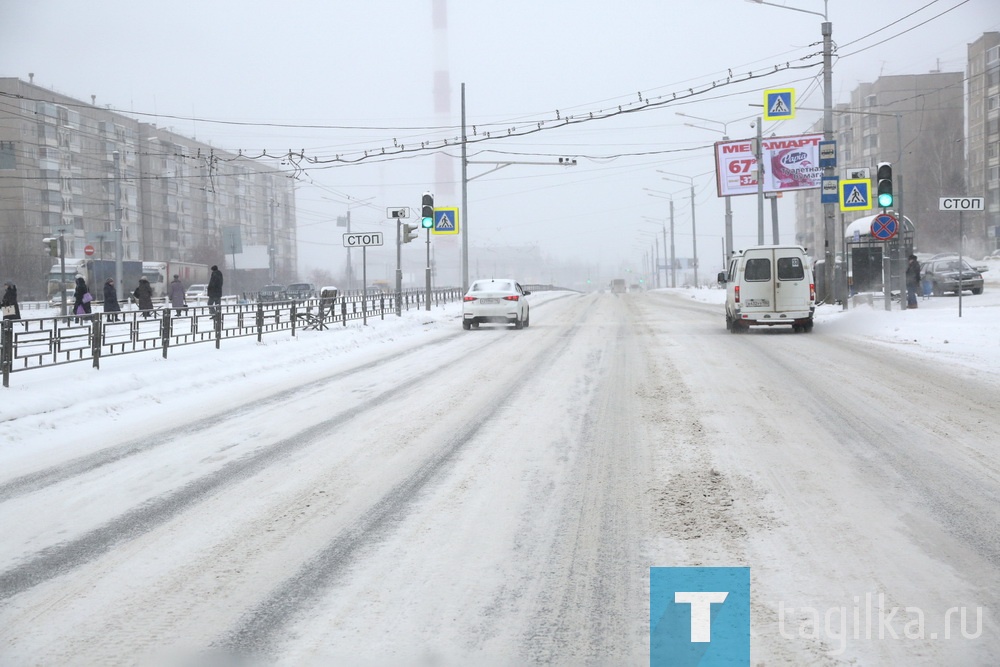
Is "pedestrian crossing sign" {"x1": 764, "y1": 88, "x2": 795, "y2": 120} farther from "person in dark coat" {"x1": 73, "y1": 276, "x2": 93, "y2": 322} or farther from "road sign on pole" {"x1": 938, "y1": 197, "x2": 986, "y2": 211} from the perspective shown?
"person in dark coat" {"x1": 73, "y1": 276, "x2": 93, "y2": 322}

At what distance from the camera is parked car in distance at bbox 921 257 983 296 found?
3572 cm

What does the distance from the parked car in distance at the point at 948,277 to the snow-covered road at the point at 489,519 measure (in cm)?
2624

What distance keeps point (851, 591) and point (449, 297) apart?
5050 centimetres

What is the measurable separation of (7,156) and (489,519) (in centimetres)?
7427

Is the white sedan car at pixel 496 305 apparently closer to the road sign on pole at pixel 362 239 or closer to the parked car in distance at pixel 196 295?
the road sign on pole at pixel 362 239

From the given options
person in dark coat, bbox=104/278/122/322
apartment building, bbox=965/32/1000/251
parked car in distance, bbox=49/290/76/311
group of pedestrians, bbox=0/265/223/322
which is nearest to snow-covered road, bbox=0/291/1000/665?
group of pedestrians, bbox=0/265/223/322

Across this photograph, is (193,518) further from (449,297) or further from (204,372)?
(449,297)

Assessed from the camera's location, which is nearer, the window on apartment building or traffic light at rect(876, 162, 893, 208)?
traffic light at rect(876, 162, 893, 208)

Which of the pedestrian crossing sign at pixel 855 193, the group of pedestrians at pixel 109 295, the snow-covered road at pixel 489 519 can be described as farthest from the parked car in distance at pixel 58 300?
the snow-covered road at pixel 489 519

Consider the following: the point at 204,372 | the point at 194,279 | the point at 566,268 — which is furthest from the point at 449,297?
the point at 566,268

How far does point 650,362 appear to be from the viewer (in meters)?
15.5

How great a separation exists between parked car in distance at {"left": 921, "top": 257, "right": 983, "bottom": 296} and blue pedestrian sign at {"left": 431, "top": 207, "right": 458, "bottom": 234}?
18.2 m

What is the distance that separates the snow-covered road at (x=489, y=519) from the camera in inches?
159

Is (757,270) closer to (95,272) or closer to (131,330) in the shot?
(131,330)
